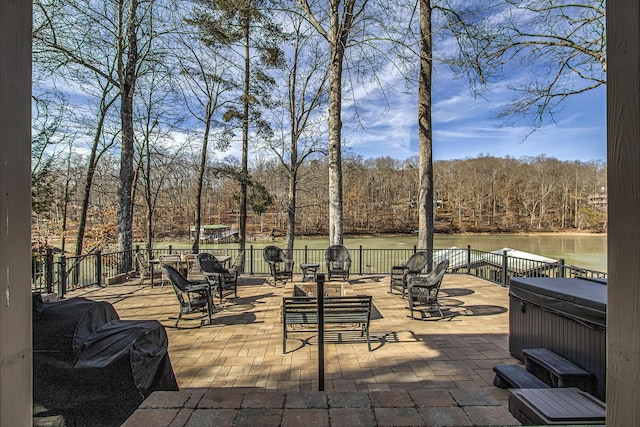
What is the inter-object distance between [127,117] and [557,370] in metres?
10.5

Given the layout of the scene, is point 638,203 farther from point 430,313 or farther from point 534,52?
point 534,52

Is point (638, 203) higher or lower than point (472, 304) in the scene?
higher

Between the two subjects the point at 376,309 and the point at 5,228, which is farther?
the point at 376,309

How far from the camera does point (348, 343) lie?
3.85m

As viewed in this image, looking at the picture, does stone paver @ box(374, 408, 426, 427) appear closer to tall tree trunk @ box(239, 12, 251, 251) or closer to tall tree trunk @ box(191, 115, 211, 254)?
tall tree trunk @ box(239, 12, 251, 251)

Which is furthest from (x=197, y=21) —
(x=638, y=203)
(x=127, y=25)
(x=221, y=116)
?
(x=638, y=203)

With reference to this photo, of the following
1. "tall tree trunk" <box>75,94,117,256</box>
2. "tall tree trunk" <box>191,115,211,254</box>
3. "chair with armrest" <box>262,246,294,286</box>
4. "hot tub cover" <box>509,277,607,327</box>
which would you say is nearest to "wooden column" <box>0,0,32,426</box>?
"hot tub cover" <box>509,277,607,327</box>

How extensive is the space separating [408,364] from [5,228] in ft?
11.0

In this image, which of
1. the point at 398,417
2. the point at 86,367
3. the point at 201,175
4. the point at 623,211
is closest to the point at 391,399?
the point at 398,417

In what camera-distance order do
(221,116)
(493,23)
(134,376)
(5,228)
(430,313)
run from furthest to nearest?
(221,116) < (493,23) < (430,313) < (134,376) < (5,228)

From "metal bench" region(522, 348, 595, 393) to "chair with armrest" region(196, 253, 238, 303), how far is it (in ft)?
14.8

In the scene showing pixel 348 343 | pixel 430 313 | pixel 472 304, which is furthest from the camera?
pixel 472 304

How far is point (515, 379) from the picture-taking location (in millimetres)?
2506

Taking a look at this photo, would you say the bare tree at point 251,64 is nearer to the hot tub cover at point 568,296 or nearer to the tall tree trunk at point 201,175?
the tall tree trunk at point 201,175
